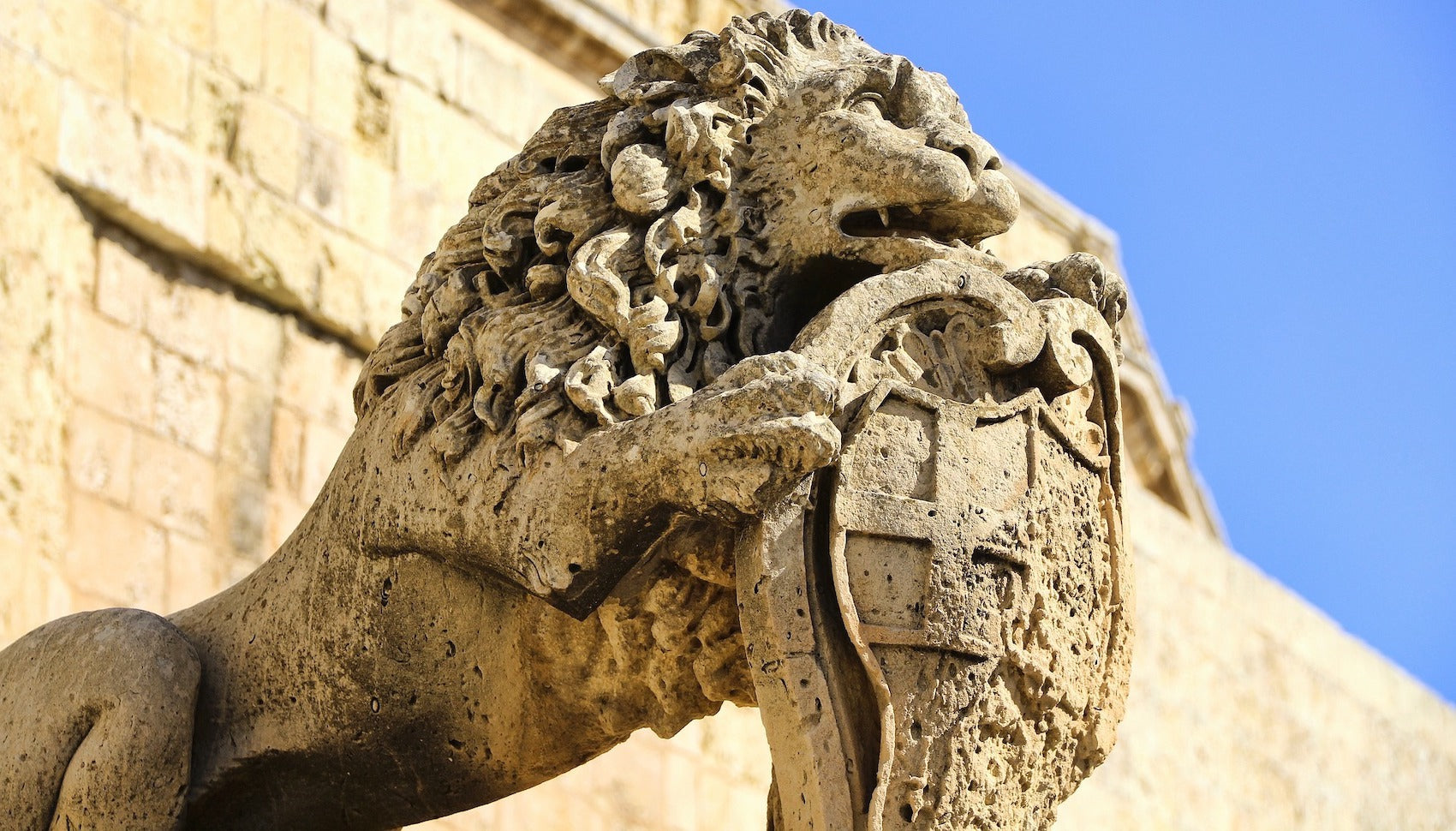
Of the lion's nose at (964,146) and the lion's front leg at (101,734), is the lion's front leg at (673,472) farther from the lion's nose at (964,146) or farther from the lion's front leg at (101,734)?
the lion's front leg at (101,734)

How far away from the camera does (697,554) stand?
3078 mm

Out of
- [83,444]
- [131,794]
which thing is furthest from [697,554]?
[83,444]

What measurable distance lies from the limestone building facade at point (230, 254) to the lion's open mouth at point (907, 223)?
268cm

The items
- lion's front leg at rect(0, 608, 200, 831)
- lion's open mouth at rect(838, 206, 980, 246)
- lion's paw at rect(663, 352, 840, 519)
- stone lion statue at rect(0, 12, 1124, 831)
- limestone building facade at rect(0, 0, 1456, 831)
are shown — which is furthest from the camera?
limestone building facade at rect(0, 0, 1456, 831)

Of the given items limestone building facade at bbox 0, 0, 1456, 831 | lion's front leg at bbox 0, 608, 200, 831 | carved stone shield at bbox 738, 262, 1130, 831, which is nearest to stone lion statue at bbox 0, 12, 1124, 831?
lion's front leg at bbox 0, 608, 200, 831

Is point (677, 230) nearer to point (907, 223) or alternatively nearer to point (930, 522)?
point (907, 223)

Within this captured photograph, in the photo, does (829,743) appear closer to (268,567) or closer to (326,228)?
(268,567)

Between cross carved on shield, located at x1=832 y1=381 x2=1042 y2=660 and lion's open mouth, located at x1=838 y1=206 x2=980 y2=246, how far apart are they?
1.07ft

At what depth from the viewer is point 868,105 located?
3330 mm

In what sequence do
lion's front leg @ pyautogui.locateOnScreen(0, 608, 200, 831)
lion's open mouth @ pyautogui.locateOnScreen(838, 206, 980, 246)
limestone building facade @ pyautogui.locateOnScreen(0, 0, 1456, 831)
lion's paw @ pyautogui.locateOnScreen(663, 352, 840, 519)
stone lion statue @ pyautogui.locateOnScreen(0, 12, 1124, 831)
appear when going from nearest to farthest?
1. lion's paw @ pyautogui.locateOnScreen(663, 352, 840, 519)
2. stone lion statue @ pyautogui.locateOnScreen(0, 12, 1124, 831)
3. lion's open mouth @ pyautogui.locateOnScreen(838, 206, 980, 246)
4. lion's front leg @ pyautogui.locateOnScreen(0, 608, 200, 831)
5. limestone building facade @ pyautogui.locateOnScreen(0, 0, 1456, 831)

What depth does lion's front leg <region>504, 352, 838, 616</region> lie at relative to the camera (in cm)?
285

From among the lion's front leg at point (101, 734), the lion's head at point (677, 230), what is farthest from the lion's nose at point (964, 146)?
the lion's front leg at point (101, 734)

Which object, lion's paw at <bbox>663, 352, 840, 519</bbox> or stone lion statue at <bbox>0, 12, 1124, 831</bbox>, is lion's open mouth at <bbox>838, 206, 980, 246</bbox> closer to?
stone lion statue at <bbox>0, 12, 1124, 831</bbox>

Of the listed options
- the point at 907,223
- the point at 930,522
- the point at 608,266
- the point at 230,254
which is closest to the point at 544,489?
the point at 608,266
